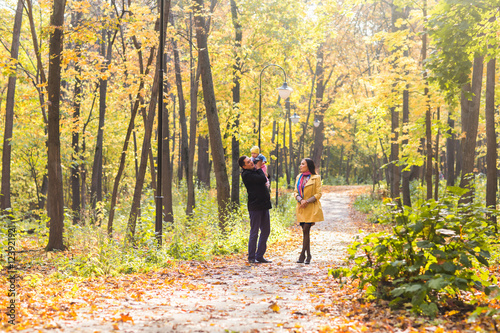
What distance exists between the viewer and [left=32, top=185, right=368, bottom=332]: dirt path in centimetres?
445

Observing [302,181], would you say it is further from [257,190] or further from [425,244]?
[425,244]

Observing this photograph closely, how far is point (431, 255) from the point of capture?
4.83 m

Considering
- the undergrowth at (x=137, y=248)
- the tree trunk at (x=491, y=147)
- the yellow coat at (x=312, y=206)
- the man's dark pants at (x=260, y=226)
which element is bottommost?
the undergrowth at (x=137, y=248)

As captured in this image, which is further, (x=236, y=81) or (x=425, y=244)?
(x=236, y=81)

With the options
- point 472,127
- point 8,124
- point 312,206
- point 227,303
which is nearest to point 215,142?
point 312,206

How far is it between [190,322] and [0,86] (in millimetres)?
21787

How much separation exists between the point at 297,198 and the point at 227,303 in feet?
11.4

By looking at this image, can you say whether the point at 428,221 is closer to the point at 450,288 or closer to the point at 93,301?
the point at 450,288

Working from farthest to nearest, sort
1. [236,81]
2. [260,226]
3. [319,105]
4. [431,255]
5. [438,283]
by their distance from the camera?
1. [319,105]
2. [236,81]
3. [260,226]
4. [431,255]
5. [438,283]

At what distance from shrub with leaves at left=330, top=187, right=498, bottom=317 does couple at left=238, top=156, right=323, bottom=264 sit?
342 centimetres

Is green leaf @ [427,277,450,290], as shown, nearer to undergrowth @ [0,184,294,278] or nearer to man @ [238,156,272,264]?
man @ [238,156,272,264]

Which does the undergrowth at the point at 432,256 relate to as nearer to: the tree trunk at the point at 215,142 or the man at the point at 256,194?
the man at the point at 256,194

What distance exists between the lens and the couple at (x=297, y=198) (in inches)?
339

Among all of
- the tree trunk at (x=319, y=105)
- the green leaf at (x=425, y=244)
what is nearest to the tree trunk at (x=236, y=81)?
the green leaf at (x=425, y=244)
